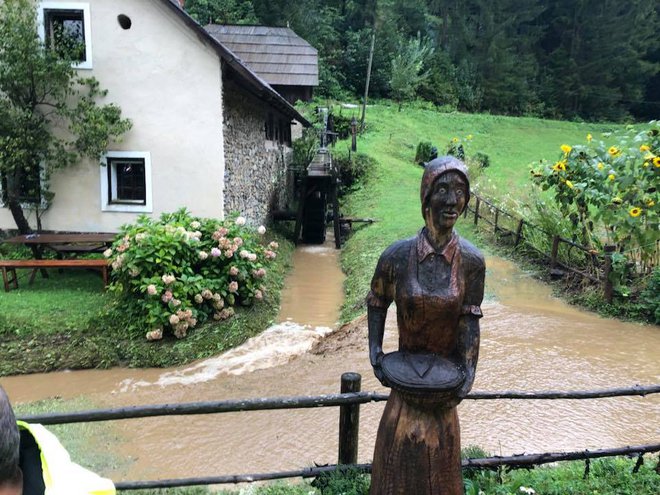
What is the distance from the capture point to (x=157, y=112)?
917 centimetres

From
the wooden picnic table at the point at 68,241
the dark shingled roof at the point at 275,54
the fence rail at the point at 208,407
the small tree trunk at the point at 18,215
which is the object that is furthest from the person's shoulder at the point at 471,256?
the dark shingled roof at the point at 275,54

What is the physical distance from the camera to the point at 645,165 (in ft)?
22.6

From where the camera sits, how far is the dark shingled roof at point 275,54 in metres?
19.9

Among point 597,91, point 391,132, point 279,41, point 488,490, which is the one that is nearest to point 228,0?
point 279,41

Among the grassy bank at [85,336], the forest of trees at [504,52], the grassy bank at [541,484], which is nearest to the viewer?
the grassy bank at [541,484]

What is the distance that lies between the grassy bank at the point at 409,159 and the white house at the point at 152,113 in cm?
359

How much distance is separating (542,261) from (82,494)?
9.38 metres

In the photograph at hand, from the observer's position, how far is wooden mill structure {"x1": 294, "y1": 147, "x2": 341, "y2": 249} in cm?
1355

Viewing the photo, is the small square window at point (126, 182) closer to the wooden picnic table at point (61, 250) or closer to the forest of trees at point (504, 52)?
the wooden picnic table at point (61, 250)

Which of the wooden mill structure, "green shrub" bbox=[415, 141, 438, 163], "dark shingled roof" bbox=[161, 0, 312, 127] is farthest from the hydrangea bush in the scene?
"green shrub" bbox=[415, 141, 438, 163]

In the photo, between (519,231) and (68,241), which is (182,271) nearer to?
(68,241)

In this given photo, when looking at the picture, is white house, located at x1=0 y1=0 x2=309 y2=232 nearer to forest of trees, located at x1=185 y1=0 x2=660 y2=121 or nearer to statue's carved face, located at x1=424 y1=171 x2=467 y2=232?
statue's carved face, located at x1=424 y1=171 x2=467 y2=232

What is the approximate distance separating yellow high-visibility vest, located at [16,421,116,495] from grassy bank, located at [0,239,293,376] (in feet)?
18.4

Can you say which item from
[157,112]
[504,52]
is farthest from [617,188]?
[504,52]
